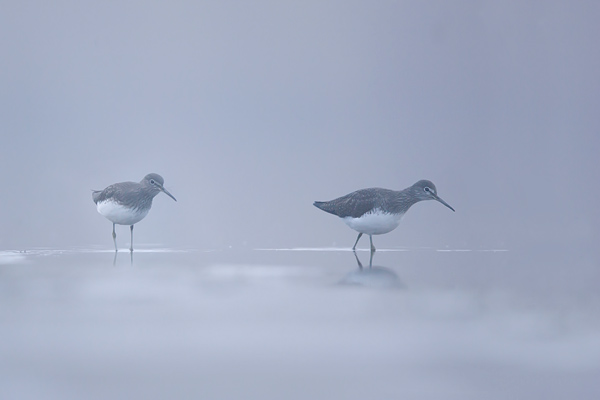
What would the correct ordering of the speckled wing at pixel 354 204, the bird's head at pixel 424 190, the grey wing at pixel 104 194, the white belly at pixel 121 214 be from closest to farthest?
1. the speckled wing at pixel 354 204
2. the bird's head at pixel 424 190
3. the white belly at pixel 121 214
4. the grey wing at pixel 104 194

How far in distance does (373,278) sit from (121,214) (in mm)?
3999

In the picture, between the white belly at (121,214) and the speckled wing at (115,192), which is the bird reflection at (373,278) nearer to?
the white belly at (121,214)

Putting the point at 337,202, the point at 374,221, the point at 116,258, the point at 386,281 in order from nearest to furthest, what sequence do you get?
the point at 386,281 → the point at 116,258 → the point at 374,221 → the point at 337,202

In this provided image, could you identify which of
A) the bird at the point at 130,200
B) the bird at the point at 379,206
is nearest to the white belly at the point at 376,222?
the bird at the point at 379,206

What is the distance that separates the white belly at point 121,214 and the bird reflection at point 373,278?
3.29 meters

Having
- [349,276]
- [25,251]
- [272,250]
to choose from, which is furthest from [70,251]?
[349,276]

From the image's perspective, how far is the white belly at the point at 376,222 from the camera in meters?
8.10

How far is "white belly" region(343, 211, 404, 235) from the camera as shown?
8.10 m

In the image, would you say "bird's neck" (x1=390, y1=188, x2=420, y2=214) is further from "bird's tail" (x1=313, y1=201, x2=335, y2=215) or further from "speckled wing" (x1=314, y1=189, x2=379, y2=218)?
"bird's tail" (x1=313, y1=201, x2=335, y2=215)

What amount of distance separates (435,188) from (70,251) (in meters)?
4.46

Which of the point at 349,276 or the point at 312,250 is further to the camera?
the point at 312,250

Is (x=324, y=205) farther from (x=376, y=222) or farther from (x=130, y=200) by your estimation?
(x=130, y=200)

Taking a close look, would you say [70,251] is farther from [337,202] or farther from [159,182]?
[337,202]

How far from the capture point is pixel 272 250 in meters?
8.44
